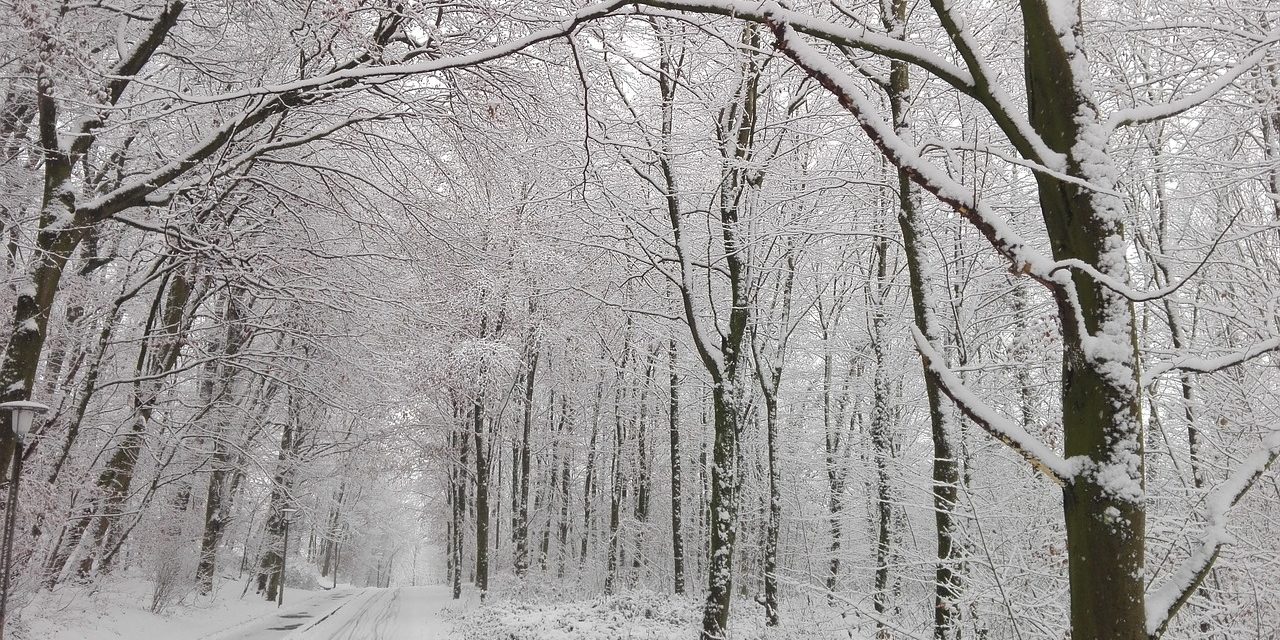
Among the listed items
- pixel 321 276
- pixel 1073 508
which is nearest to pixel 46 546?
pixel 321 276

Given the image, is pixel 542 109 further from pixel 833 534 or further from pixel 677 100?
pixel 833 534

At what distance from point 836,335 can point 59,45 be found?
16161 mm

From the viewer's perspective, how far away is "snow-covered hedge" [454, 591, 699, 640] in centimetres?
1134

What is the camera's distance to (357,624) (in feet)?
56.0

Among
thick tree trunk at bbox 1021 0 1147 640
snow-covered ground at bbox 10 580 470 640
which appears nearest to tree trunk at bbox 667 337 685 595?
snow-covered ground at bbox 10 580 470 640

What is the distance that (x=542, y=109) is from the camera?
7.64 meters

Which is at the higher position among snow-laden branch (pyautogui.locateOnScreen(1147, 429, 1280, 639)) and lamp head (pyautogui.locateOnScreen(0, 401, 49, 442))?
lamp head (pyautogui.locateOnScreen(0, 401, 49, 442))

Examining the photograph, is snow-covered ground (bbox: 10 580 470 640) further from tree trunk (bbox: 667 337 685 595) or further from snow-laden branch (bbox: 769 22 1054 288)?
snow-laden branch (bbox: 769 22 1054 288)

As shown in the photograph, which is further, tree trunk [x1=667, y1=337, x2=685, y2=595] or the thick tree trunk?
tree trunk [x1=667, y1=337, x2=685, y2=595]

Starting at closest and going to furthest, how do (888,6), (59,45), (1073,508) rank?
(1073,508), (59,45), (888,6)

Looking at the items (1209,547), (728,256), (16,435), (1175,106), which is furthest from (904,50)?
(16,435)

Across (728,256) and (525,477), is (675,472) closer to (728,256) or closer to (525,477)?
(525,477)

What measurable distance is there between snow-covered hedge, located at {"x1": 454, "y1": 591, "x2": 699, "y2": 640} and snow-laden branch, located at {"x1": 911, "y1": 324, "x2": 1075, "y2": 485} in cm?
961

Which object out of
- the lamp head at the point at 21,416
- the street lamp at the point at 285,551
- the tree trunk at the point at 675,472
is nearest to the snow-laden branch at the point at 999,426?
the lamp head at the point at 21,416
